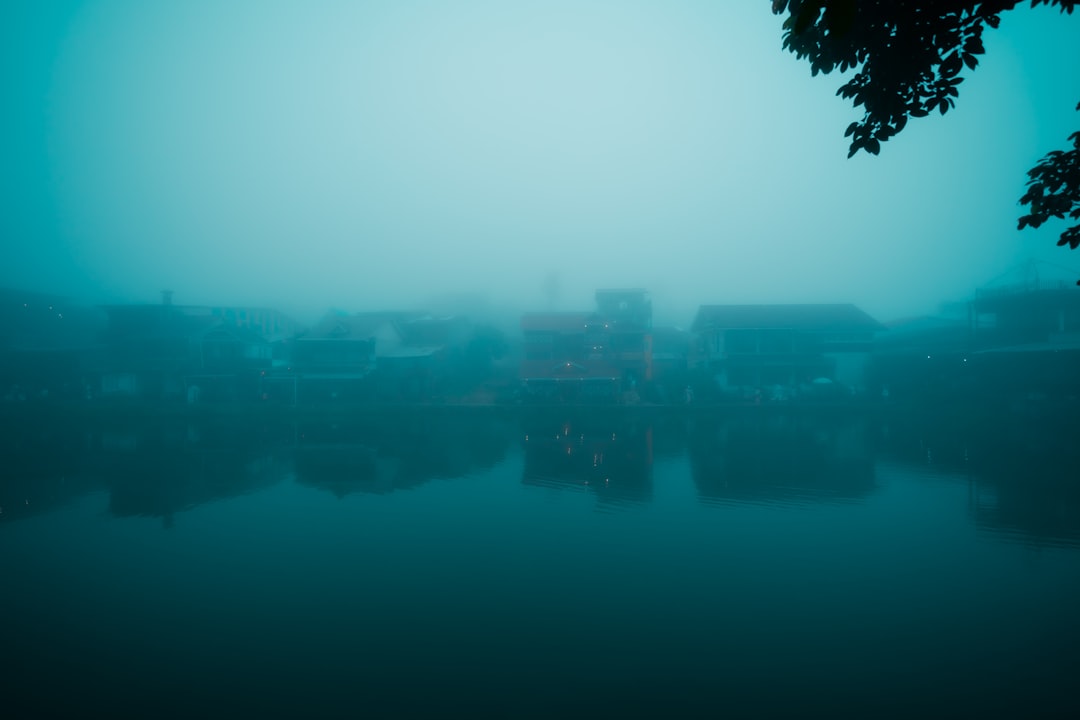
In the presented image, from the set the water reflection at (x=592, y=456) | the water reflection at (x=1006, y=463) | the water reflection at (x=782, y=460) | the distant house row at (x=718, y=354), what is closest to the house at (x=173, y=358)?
the distant house row at (x=718, y=354)

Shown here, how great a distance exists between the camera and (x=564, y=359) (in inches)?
1150

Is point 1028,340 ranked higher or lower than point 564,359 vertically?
higher

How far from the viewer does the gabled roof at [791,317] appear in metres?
30.5

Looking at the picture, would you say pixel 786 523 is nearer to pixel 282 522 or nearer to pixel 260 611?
pixel 260 611

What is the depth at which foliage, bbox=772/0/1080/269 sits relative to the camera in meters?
3.99

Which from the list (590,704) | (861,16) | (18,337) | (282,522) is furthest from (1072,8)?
(18,337)

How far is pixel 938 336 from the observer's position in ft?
106

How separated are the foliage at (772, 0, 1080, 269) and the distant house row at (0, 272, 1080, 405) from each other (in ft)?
75.0

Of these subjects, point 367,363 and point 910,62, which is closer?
point 910,62

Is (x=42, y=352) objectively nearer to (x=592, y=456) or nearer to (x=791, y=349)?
(x=592, y=456)

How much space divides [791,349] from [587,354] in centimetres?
1080

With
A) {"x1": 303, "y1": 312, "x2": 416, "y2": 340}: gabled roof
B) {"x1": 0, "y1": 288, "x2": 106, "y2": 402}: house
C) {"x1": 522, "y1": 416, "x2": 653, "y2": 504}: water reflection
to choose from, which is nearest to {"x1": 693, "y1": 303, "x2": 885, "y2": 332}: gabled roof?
{"x1": 522, "y1": 416, "x2": 653, "y2": 504}: water reflection

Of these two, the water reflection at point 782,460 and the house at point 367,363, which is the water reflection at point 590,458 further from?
the house at point 367,363

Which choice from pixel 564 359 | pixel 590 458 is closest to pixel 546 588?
pixel 590 458
